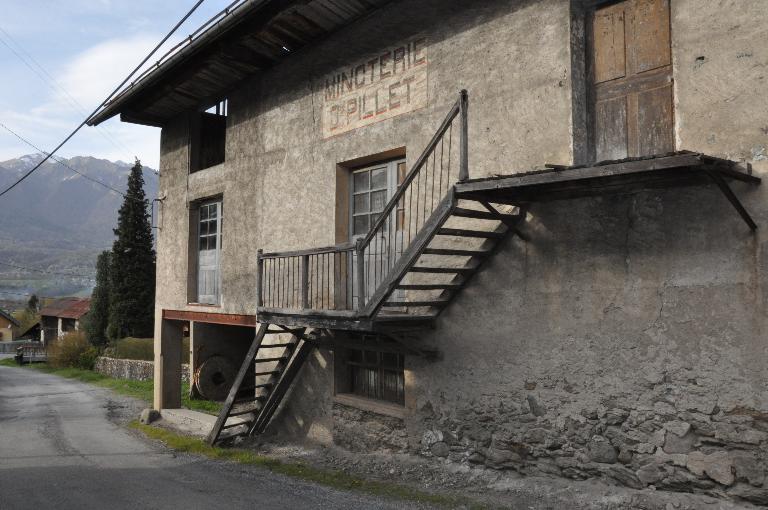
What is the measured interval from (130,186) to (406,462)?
3000 cm

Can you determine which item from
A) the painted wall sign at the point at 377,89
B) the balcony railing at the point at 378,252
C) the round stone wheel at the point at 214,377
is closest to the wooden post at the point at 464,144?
the balcony railing at the point at 378,252

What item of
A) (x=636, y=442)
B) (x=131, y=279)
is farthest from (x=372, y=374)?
(x=131, y=279)

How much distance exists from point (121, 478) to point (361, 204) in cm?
501

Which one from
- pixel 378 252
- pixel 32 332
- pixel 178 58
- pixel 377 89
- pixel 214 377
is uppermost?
pixel 178 58

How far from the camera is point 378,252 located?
27.6 feet

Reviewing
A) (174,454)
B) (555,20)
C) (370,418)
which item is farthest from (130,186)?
(555,20)

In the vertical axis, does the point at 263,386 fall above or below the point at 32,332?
above

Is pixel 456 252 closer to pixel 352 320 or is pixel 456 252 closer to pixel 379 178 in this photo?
pixel 352 320

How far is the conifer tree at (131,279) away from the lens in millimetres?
31594

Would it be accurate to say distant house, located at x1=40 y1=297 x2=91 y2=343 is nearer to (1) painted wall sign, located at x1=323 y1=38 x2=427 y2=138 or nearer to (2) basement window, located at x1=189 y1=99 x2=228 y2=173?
(2) basement window, located at x1=189 y1=99 x2=228 y2=173

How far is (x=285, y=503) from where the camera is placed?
6.78 m

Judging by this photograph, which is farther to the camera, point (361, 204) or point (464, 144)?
point (361, 204)

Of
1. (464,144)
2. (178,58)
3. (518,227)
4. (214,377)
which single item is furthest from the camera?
(214,377)

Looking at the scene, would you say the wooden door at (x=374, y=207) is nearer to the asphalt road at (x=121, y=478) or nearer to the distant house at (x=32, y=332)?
the asphalt road at (x=121, y=478)
